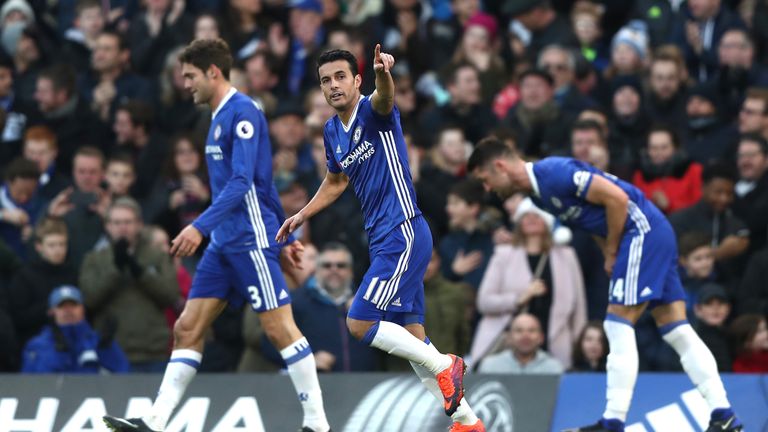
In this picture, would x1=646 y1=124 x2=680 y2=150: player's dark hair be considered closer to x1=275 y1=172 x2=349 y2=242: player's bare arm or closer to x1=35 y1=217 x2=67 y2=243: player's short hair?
x1=275 y1=172 x2=349 y2=242: player's bare arm

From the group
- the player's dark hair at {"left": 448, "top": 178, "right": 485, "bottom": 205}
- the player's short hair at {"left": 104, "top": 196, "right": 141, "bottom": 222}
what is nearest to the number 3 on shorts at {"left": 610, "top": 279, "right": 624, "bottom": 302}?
the player's dark hair at {"left": 448, "top": 178, "right": 485, "bottom": 205}

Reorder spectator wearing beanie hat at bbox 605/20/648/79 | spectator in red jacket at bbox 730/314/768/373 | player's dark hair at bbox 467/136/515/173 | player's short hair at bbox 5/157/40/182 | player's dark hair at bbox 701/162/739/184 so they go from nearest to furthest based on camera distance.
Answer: player's dark hair at bbox 467/136/515/173
spectator in red jacket at bbox 730/314/768/373
player's dark hair at bbox 701/162/739/184
player's short hair at bbox 5/157/40/182
spectator wearing beanie hat at bbox 605/20/648/79

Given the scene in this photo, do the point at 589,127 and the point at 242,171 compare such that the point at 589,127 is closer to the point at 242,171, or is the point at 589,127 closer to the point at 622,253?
the point at 622,253

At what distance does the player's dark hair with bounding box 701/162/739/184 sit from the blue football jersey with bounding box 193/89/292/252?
4463 millimetres

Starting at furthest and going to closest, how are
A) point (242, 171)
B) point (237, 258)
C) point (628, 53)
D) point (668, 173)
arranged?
point (628, 53) < point (668, 173) < point (237, 258) < point (242, 171)

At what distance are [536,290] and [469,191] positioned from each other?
47.4 inches

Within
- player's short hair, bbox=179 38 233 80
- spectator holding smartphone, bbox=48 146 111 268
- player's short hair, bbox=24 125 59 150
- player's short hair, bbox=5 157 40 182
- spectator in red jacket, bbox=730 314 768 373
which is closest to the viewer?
player's short hair, bbox=179 38 233 80

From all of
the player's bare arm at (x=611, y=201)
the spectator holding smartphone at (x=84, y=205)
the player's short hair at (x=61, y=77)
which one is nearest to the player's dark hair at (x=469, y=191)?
the player's bare arm at (x=611, y=201)

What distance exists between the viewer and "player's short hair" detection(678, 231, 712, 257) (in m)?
13.6

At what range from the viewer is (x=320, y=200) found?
10.7 meters

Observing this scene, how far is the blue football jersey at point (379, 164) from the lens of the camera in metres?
10.2

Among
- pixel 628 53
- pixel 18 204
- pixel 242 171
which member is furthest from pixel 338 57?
pixel 628 53

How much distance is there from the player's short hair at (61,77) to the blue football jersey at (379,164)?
7153 mm

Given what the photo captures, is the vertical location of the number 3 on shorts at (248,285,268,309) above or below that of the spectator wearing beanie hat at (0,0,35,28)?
below
